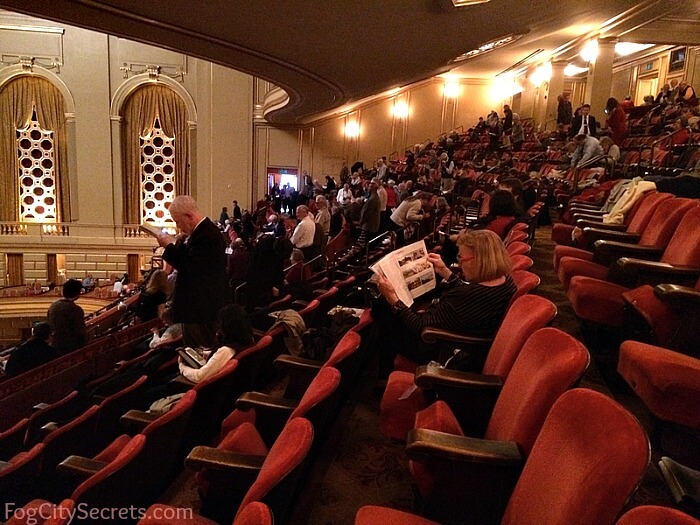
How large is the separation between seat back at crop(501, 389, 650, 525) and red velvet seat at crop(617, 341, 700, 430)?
1.65 feet

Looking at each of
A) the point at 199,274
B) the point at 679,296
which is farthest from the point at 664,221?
the point at 199,274

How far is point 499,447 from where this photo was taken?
42.1 inches

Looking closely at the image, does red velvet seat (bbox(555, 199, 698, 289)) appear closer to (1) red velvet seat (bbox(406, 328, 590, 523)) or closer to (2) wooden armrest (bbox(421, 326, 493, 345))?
(2) wooden armrest (bbox(421, 326, 493, 345))

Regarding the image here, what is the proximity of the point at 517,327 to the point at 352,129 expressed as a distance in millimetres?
12566

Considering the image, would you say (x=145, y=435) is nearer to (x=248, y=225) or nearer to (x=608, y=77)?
(x=248, y=225)

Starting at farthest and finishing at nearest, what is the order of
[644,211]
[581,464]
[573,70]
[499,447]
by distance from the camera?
[573,70] < [644,211] < [499,447] < [581,464]

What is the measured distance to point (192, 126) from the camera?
38.8 feet

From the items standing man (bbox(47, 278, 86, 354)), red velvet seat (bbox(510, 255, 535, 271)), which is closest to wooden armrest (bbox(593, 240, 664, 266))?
red velvet seat (bbox(510, 255, 535, 271))

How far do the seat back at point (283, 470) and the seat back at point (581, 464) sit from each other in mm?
425

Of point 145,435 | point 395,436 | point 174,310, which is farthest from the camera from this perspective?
point 174,310

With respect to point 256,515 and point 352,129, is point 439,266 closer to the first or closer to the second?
point 256,515

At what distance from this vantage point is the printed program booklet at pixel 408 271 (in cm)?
197

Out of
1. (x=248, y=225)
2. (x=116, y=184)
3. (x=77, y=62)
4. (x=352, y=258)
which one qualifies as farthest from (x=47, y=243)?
(x=352, y=258)

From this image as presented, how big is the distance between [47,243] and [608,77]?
11938 mm
